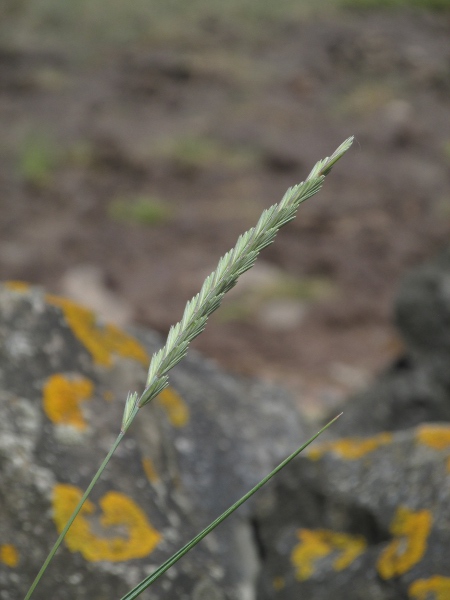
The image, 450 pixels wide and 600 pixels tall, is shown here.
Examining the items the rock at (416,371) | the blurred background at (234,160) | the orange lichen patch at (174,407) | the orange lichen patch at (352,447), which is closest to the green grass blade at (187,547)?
the orange lichen patch at (352,447)

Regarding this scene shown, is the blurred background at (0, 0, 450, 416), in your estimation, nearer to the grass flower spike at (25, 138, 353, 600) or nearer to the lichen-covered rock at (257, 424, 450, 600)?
the lichen-covered rock at (257, 424, 450, 600)

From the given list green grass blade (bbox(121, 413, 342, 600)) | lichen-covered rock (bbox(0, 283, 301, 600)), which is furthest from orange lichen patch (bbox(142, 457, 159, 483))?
green grass blade (bbox(121, 413, 342, 600))

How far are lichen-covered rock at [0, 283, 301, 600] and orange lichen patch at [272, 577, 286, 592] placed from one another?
3.4 inches

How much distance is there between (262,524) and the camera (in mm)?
2252

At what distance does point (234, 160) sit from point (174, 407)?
593 centimetres

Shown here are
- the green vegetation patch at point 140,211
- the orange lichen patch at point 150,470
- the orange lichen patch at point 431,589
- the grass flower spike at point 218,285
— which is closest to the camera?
the grass flower spike at point 218,285

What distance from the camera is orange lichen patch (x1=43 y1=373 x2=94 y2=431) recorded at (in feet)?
6.77

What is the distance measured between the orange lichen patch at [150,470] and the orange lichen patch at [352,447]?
409 millimetres

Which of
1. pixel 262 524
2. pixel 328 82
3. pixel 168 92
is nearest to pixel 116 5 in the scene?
pixel 168 92

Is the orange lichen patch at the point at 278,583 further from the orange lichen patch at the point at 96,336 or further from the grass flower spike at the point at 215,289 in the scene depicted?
the grass flower spike at the point at 215,289

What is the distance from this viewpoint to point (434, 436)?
2.02 m

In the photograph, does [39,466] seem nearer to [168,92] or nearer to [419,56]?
[168,92]

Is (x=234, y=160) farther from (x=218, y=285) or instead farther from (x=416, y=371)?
(x=218, y=285)

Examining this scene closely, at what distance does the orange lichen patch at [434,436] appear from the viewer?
1982mm
